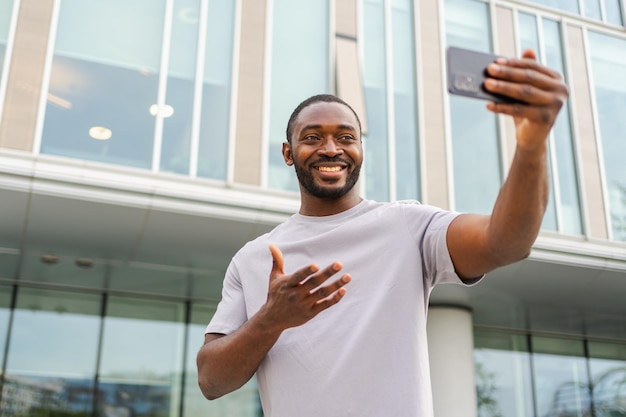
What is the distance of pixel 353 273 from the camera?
1.67m

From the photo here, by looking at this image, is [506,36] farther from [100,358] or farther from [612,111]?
[100,358]

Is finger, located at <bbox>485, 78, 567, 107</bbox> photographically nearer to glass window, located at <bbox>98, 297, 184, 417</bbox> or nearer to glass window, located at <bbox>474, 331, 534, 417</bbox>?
glass window, located at <bbox>98, 297, 184, 417</bbox>

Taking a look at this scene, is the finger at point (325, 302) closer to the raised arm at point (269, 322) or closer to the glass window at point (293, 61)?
the raised arm at point (269, 322)

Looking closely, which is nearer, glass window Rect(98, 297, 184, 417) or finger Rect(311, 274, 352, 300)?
finger Rect(311, 274, 352, 300)

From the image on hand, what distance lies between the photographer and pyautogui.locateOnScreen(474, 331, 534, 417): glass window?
12.4m

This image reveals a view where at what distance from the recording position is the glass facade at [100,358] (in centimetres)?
1002

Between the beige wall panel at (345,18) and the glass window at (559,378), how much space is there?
23.4ft

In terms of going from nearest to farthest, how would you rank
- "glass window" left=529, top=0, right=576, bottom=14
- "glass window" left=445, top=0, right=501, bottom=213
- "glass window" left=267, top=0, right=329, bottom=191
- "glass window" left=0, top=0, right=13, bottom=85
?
"glass window" left=0, top=0, right=13, bottom=85, "glass window" left=267, top=0, right=329, bottom=191, "glass window" left=445, top=0, right=501, bottom=213, "glass window" left=529, top=0, right=576, bottom=14

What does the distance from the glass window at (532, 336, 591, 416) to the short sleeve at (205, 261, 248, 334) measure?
12.1m

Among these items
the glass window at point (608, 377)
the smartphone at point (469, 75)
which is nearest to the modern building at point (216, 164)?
the glass window at point (608, 377)

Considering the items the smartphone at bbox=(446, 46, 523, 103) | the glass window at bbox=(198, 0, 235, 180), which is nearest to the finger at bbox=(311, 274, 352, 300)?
the smartphone at bbox=(446, 46, 523, 103)

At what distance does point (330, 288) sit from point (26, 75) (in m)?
7.51

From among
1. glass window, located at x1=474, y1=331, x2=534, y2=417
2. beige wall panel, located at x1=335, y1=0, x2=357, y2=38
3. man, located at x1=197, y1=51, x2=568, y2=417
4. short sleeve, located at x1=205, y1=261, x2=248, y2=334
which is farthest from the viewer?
glass window, located at x1=474, y1=331, x2=534, y2=417

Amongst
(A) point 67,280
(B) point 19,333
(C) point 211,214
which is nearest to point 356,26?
(C) point 211,214
